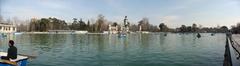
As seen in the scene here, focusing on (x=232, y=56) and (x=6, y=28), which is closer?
(x=232, y=56)

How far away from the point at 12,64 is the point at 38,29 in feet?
571

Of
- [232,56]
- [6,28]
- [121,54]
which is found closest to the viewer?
[232,56]

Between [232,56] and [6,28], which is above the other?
[6,28]

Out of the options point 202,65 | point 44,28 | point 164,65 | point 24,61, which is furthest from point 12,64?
point 44,28

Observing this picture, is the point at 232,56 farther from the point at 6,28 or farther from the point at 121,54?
the point at 6,28

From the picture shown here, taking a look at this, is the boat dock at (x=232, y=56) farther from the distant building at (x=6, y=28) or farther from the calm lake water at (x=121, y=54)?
the distant building at (x=6, y=28)

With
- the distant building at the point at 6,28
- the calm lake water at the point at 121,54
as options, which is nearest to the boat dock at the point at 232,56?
the calm lake water at the point at 121,54

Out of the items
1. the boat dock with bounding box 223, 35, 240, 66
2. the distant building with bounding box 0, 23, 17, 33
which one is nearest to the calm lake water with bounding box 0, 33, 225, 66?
the boat dock with bounding box 223, 35, 240, 66

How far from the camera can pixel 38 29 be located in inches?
7244

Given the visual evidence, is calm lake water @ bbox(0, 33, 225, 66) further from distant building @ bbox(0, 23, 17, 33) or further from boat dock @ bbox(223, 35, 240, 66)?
distant building @ bbox(0, 23, 17, 33)

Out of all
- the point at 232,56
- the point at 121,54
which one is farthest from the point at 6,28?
the point at 232,56

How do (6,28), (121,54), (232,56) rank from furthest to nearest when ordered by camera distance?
(6,28)
(121,54)
(232,56)

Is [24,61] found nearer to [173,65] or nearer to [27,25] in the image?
[173,65]

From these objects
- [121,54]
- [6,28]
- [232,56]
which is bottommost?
[121,54]
